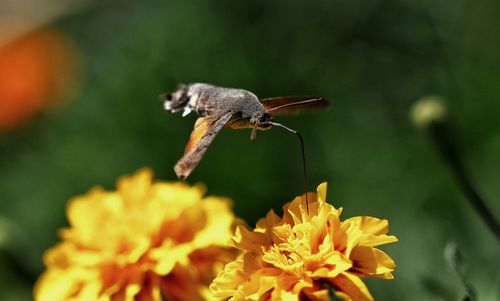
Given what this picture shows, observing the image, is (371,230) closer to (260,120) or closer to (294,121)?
(260,120)

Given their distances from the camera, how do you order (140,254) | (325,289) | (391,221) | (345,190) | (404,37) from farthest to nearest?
(404,37), (345,190), (391,221), (140,254), (325,289)

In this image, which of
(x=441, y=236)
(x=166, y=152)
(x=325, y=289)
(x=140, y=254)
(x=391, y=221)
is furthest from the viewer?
(x=166, y=152)

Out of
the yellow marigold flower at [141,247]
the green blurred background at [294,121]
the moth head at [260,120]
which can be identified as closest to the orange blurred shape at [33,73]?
the green blurred background at [294,121]

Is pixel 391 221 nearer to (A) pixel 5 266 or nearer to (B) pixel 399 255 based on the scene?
(B) pixel 399 255

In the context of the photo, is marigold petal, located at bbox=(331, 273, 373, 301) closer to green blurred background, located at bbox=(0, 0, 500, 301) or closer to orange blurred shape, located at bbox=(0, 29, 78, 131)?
green blurred background, located at bbox=(0, 0, 500, 301)

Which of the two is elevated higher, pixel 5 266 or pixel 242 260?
pixel 242 260

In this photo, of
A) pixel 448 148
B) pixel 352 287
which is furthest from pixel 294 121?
pixel 352 287

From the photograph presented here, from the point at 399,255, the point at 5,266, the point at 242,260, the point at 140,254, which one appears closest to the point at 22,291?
the point at 5,266
